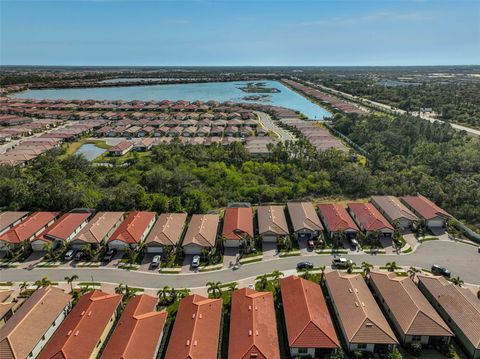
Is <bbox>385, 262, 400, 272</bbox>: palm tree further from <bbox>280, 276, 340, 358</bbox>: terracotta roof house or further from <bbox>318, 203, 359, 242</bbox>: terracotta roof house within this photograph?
<bbox>280, 276, 340, 358</bbox>: terracotta roof house

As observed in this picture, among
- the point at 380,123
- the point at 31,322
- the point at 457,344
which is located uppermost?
the point at 380,123

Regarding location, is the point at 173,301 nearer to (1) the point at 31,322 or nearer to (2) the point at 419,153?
(1) the point at 31,322

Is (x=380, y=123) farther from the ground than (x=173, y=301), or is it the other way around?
(x=380, y=123)

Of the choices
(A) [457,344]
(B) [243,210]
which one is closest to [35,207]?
(B) [243,210]

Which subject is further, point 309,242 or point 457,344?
point 309,242

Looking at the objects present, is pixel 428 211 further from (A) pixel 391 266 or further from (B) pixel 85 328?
(B) pixel 85 328

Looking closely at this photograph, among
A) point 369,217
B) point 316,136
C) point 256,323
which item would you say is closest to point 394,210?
point 369,217
